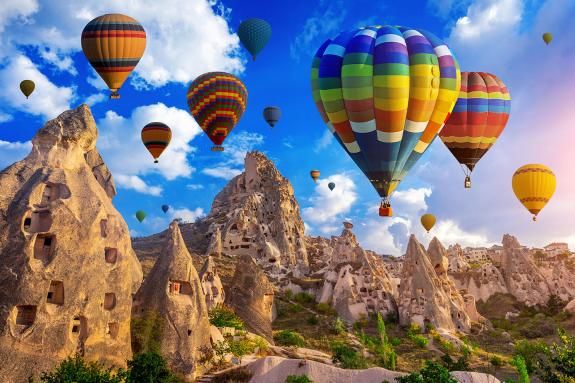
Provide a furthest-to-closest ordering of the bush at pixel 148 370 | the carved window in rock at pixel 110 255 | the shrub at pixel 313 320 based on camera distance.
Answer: the shrub at pixel 313 320 → the carved window in rock at pixel 110 255 → the bush at pixel 148 370

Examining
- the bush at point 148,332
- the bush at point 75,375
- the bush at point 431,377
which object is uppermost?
the bush at point 148,332

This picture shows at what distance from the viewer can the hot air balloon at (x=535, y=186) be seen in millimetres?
39250

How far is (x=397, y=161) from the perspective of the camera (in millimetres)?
27219

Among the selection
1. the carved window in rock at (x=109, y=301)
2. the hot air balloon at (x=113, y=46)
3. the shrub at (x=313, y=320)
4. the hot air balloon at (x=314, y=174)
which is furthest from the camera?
the hot air balloon at (x=314, y=174)

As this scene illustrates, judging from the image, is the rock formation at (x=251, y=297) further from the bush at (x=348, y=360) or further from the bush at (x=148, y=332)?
the bush at (x=148, y=332)

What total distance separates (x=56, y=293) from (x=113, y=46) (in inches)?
735

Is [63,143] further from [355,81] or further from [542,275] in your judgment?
[542,275]

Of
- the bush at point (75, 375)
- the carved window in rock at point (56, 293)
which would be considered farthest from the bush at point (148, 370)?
the carved window in rock at point (56, 293)

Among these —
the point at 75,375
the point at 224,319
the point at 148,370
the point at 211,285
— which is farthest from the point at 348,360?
the point at 211,285

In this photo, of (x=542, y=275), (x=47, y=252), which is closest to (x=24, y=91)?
(x=47, y=252)

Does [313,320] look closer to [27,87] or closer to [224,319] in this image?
[224,319]

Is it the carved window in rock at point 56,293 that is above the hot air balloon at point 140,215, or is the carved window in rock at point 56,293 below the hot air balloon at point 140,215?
below

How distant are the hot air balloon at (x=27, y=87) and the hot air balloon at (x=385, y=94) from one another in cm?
2941

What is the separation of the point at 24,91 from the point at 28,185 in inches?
1106
